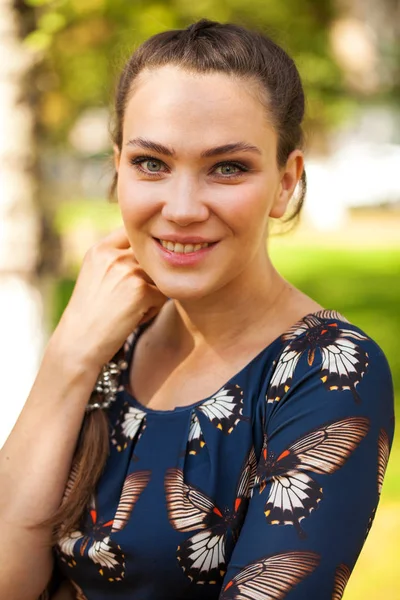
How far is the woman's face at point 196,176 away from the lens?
6.91 ft

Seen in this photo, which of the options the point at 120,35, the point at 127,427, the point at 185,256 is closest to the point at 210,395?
the point at 127,427

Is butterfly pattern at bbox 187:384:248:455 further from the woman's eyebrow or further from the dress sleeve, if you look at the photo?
the woman's eyebrow

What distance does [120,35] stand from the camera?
8.43m

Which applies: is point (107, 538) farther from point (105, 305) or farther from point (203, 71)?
point (203, 71)

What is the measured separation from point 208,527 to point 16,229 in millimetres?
3855

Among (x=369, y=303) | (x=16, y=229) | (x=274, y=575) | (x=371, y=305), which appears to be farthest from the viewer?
(x=369, y=303)

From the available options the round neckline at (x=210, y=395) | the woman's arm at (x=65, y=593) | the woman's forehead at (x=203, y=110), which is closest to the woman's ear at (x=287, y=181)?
the woman's forehead at (x=203, y=110)

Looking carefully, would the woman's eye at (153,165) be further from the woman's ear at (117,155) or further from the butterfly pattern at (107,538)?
the butterfly pattern at (107,538)

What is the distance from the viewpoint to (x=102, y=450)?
7.73ft

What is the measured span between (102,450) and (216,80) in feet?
3.15

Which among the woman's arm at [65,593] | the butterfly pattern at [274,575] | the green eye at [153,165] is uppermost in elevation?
the green eye at [153,165]

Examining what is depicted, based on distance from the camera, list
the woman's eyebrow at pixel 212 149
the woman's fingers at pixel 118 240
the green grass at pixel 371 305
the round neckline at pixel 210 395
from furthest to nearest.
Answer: the green grass at pixel 371 305 < the woman's fingers at pixel 118 240 < the round neckline at pixel 210 395 < the woman's eyebrow at pixel 212 149

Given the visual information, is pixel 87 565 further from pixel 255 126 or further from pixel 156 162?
pixel 255 126

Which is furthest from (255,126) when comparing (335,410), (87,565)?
(87,565)
